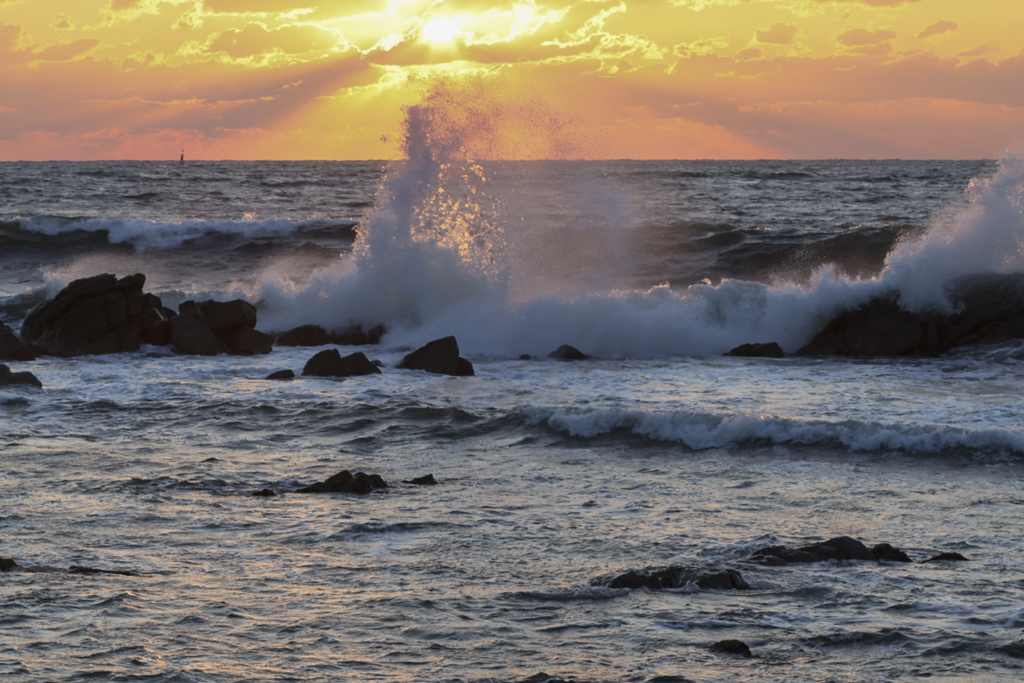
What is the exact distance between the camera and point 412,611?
5543mm

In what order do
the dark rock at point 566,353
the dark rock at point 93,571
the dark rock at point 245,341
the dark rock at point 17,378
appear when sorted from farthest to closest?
the dark rock at point 245,341, the dark rock at point 566,353, the dark rock at point 17,378, the dark rock at point 93,571

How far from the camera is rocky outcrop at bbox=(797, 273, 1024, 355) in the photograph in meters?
15.7

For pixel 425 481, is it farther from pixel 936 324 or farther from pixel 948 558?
pixel 936 324

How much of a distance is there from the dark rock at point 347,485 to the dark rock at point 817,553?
322cm

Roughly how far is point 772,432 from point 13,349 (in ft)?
37.1

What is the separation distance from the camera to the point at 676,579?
19.6 feet

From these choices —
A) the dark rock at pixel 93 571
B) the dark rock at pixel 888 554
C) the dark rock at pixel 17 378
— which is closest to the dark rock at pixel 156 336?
the dark rock at pixel 17 378

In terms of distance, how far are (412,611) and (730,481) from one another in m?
3.92

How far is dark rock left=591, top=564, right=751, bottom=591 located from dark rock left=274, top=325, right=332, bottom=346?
12.3 metres

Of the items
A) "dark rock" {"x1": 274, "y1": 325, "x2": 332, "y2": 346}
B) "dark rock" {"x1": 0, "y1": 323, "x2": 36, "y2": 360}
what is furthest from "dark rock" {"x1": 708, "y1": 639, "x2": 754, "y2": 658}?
"dark rock" {"x1": 274, "y1": 325, "x2": 332, "y2": 346}

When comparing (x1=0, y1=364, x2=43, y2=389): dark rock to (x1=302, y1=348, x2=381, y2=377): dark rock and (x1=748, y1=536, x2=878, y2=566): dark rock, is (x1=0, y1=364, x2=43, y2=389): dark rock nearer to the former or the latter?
(x1=302, y1=348, x2=381, y2=377): dark rock

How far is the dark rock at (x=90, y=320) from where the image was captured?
1574 cm

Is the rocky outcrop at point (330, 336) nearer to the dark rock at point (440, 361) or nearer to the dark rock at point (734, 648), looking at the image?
the dark rock at point (440, 361)

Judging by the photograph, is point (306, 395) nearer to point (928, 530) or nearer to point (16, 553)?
point (16, 553)
